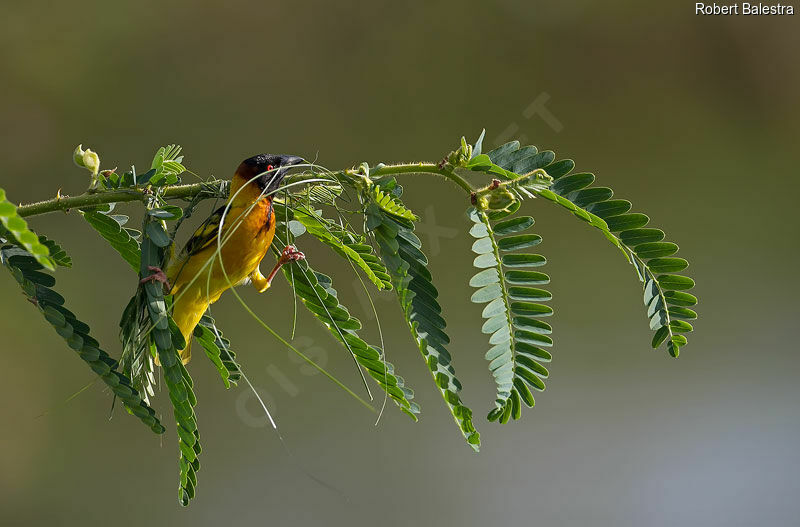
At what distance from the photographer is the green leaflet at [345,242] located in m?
0.40

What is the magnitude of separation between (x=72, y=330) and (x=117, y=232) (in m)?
0.06

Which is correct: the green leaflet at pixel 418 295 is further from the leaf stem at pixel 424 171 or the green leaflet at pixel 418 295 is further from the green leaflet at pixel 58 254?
the green leaflet at pixel 58 254

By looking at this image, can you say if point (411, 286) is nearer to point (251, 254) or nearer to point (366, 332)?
point (251, 254)

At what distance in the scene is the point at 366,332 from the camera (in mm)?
1967

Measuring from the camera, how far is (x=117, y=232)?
1.28ft

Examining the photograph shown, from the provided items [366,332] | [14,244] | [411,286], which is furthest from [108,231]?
[366,332]

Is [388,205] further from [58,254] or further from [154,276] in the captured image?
[58,254]

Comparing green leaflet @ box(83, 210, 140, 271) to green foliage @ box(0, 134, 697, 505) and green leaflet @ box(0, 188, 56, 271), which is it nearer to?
green foliage @ box(0, 134, 697, 505)

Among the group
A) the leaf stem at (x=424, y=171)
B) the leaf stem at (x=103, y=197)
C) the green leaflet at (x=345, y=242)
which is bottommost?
the leaf stem at (x=103, y=197)

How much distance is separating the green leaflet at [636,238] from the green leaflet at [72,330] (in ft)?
0.64

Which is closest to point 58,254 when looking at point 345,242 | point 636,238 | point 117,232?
point 117,232

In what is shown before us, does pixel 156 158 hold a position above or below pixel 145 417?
above

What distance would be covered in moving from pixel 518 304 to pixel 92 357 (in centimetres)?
20

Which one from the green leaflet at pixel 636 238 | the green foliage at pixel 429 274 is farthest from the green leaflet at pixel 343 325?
the green leaflet at pixel 636 238
